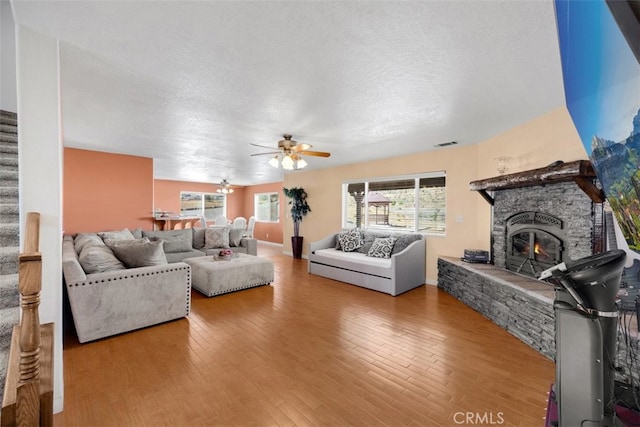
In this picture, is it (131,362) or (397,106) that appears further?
(397,106)

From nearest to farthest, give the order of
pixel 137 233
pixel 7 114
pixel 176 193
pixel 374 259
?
pixel 7 114, pixel 374 259, pixel 137 233, pixel 176 193

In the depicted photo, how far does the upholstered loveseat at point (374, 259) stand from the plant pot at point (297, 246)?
1546mm

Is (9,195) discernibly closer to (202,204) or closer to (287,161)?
(287,161)

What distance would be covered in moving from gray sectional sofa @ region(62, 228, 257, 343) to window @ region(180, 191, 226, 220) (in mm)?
7236

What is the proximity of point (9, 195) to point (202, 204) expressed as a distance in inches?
337

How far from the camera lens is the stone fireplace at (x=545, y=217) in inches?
92.2

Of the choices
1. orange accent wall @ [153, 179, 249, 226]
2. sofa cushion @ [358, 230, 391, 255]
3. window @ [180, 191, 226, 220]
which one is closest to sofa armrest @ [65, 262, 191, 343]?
sofa cushion @ [358, 230, 391, 255]

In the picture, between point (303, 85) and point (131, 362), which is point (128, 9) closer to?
point (303, 85)

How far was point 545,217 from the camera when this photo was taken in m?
2.92

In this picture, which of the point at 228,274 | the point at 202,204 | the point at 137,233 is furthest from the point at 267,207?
the point at 228,274

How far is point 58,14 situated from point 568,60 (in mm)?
2590

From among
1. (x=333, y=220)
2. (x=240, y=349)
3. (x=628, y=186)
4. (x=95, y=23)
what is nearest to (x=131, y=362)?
(x=240, y=349)

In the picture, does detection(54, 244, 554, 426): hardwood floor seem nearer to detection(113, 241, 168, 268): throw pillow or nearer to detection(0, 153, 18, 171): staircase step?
detection(113, 241, 168, 268): throw pillow

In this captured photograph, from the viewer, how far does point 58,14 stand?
1504mm
